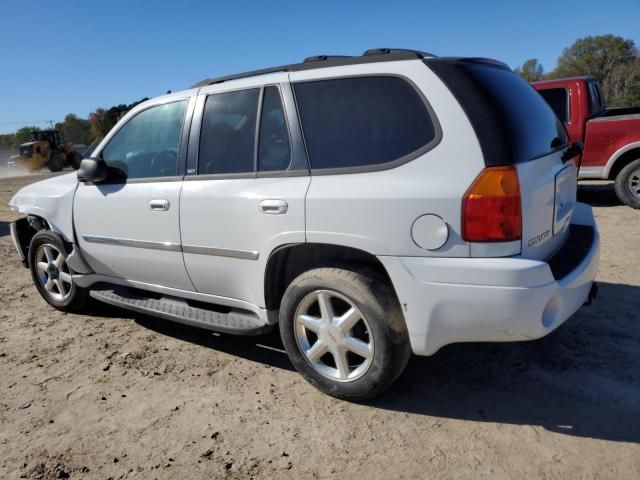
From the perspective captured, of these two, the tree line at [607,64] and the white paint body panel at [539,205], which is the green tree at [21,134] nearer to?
the tree line at [607,64]

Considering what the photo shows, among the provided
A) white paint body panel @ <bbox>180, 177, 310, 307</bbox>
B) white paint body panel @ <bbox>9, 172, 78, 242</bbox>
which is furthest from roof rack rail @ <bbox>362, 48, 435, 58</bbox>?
white paint body panel @ <bbox>9, 172, 78, 242</bbox>

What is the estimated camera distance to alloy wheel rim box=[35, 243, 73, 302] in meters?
4.45

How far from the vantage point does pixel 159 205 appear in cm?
344

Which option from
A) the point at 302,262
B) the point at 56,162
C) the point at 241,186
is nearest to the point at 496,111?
the point at 302,262

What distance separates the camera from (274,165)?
2.99 metres

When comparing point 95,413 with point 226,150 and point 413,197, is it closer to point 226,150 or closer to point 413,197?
point 226,150

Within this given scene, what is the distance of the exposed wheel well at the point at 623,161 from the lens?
7574 millimetres

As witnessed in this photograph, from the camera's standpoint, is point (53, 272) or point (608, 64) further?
point (608, 64)

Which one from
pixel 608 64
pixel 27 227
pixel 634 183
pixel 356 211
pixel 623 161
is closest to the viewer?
pixel 356 211

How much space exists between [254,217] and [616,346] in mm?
2525

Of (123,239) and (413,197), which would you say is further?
(123,239)

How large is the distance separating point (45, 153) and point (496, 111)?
30.1 meters

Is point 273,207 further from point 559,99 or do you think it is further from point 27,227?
point 559,99

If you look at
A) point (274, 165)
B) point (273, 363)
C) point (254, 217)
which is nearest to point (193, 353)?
point (273, 363)
